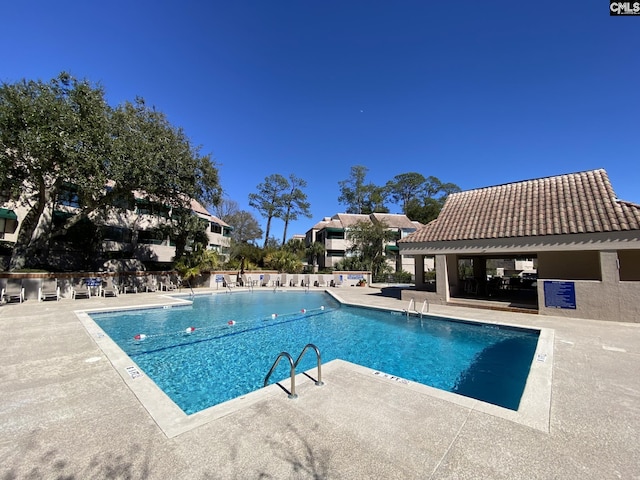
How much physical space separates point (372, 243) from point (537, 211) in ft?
69.5

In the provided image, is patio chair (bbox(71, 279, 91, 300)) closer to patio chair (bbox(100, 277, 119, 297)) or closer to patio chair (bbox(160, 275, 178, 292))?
patio chair (bbox(100, 277, 119, 297))

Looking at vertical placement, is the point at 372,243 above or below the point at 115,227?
below

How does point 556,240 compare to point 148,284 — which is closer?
point 556,240

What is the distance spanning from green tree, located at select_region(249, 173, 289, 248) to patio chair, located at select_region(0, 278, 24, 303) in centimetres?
3221

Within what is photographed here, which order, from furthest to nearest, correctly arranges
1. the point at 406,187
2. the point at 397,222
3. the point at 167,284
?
the point at 406,187 < the point at 397,222 < the point at 167,284

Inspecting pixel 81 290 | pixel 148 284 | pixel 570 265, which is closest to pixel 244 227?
pixel 148 284

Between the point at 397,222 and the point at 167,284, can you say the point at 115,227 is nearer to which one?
the point at 167,284

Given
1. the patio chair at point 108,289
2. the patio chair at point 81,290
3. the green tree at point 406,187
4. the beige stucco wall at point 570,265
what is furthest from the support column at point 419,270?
the green tree at point 406,187

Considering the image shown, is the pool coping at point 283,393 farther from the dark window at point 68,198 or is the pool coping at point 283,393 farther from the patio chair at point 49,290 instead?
the dark window at point 68,198

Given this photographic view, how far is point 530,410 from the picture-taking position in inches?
158

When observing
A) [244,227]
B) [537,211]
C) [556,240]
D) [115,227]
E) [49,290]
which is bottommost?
[49,290]

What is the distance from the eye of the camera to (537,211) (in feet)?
46.1

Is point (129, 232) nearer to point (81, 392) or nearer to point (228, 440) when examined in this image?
point (81, 392)

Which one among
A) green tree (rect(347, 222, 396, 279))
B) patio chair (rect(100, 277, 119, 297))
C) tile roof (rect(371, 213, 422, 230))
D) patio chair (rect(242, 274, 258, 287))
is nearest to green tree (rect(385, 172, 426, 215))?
tile roof (rect(371, 213, 422, 230))
